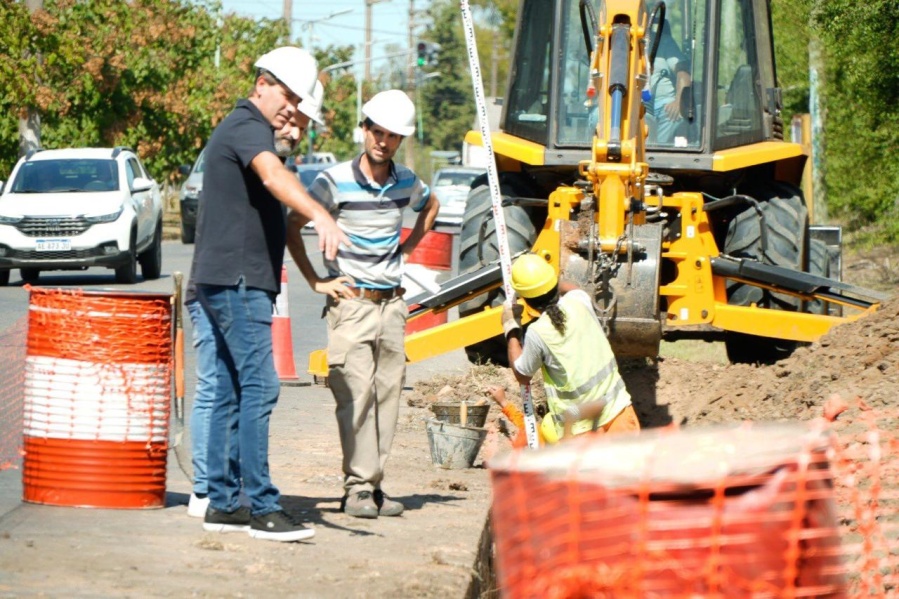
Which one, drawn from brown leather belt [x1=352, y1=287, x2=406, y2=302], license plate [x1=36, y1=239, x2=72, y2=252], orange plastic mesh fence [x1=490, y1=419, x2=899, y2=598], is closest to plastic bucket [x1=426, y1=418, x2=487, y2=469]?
brown leather belt [x1=352, y1=287, x2=406, y2=302]

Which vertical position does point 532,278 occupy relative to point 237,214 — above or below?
below

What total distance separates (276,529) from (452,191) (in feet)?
100

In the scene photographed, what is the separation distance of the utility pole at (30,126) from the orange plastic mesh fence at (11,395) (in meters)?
17.6

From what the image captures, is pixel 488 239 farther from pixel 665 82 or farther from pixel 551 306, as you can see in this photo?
pixel 551 306

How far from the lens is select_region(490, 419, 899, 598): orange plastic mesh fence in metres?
3.64

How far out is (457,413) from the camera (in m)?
9.57

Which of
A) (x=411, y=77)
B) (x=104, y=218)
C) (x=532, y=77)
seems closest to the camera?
(x=532, y=77)

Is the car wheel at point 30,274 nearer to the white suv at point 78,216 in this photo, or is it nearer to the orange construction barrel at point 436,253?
the white suv at point 78,216

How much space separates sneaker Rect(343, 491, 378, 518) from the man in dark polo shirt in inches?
25.6

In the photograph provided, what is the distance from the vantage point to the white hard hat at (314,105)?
21.8 feet

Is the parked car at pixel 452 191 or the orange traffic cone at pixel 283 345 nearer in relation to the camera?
the orange traffic cone at pixel 283 345

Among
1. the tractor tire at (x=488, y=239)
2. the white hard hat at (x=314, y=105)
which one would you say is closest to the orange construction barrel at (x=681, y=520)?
the white hard hat at (x=314, y=105)

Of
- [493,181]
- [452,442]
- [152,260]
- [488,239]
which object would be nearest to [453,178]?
[152,260]

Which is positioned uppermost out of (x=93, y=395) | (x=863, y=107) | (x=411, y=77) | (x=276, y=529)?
(x=411, y=77)
